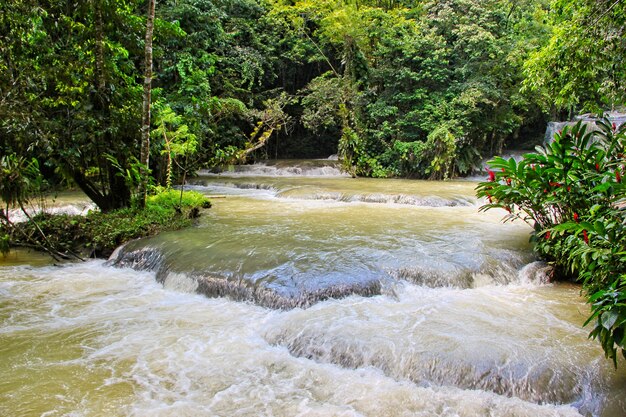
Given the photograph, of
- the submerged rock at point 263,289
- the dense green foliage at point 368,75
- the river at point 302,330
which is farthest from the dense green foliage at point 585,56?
the dense green foliage at point 368,75

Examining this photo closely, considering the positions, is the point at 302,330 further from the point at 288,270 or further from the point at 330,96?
the point at 330,96

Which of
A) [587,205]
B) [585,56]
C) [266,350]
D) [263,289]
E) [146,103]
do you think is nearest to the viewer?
[266,350]

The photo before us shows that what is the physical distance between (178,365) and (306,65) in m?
22.9

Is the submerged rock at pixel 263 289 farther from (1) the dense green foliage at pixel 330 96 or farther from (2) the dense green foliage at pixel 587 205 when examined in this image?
(2) the dense green foliage at pixel 587 205

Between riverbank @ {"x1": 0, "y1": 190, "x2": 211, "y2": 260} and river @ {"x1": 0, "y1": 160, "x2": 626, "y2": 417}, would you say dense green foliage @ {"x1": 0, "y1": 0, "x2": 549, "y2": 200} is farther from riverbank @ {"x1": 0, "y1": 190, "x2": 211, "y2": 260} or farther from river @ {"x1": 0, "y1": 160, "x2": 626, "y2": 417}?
river @ {"x1": 0, "y1": 160, "x2": 626, "y2": 417}

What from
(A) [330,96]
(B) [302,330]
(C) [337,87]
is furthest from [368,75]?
(B) [302,330]

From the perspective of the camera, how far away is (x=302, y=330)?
429cm

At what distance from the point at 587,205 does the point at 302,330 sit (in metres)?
3.68

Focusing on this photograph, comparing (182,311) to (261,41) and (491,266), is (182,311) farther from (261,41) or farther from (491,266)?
(261,41)

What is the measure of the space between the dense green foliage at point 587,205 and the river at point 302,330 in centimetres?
65

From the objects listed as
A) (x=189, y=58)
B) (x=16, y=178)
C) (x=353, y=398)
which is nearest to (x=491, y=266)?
(x=353, y=398)

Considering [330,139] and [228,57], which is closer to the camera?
[228,57]

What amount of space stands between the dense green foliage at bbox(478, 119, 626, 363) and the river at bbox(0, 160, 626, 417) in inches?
25.7

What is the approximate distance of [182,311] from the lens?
5.05m
